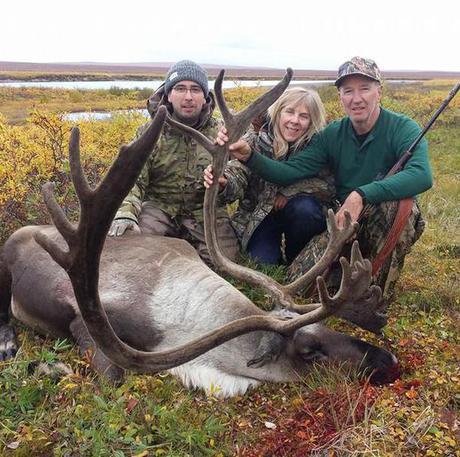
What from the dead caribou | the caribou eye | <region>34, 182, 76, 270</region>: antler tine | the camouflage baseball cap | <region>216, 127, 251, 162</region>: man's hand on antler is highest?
the camouflage baseball cap

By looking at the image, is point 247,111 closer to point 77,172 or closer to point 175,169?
point 175,169

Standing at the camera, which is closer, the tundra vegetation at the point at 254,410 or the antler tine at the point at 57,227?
the antler tine at the point at 57,227

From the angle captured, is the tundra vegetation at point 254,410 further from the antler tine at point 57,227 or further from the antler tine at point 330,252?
the antler tine at point 57,227

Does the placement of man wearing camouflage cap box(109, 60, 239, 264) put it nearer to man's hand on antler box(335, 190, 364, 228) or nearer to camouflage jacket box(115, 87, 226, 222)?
camouflage jacket box(115, 87, 226, 222)

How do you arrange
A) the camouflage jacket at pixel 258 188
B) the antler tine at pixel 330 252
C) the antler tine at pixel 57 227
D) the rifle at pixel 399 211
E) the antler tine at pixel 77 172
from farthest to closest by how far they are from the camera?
the camouflage jacket at pixel 258 188 < the rifle at pixel 399 211 < the antler tine at pixel 330 252 < the antler tine at pixel 57 227 < the antler tine at pixel 77 172

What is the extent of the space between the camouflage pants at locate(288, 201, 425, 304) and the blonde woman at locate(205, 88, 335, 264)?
293mm

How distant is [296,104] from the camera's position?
185 inches

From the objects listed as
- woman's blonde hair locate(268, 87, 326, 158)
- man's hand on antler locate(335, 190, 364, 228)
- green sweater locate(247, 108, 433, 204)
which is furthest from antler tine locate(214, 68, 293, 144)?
man's hand on antler locate(335, 190, 364, 228)

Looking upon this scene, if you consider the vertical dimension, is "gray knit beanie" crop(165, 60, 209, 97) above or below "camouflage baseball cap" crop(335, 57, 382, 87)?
below

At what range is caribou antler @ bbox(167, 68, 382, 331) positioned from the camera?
3.02 metres

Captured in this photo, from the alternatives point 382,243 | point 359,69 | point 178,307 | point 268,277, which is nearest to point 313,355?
point 268,277

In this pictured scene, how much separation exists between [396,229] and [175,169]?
2.04m

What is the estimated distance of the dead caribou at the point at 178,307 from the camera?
2.63 m

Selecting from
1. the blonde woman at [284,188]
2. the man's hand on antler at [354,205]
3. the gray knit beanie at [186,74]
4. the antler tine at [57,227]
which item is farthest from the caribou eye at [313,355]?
the gray knit beanie at [186,74]
